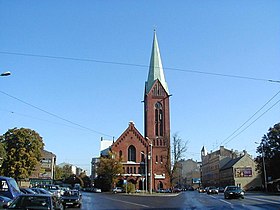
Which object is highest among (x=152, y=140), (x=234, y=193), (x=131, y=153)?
(x=152, y=140)

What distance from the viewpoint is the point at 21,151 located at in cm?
5681

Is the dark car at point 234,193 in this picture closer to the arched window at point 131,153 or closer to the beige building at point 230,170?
the beige building at point 230,170

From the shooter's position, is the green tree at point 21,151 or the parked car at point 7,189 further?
the green tree at point 21,151

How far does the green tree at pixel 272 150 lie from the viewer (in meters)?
70.8

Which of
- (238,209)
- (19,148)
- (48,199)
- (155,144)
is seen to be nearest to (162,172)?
(155,144)

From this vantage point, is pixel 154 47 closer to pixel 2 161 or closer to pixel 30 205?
pixel 2 161

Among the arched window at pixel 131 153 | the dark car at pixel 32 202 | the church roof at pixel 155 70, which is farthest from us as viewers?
the arched window at pixel 131 153

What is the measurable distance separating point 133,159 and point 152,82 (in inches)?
795

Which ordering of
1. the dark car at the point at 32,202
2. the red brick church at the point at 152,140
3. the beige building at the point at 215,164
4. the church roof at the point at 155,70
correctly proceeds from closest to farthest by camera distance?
the dark car at the point at 32,202
the red brick church at the point at 152,140
the church roof at the point at 155,70
the beige building at the point at 215,164

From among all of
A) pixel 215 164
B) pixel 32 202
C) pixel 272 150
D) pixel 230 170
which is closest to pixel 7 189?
pixel 32 202

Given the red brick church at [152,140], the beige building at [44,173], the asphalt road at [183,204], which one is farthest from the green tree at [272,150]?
the beige building at [44,173]

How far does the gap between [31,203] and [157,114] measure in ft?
279

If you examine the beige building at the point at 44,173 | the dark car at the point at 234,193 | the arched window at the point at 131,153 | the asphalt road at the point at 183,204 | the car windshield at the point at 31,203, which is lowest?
the asphalt road at the point at 183,204

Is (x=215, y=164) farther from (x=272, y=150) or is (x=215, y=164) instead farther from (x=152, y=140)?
(x=272, y=150)
